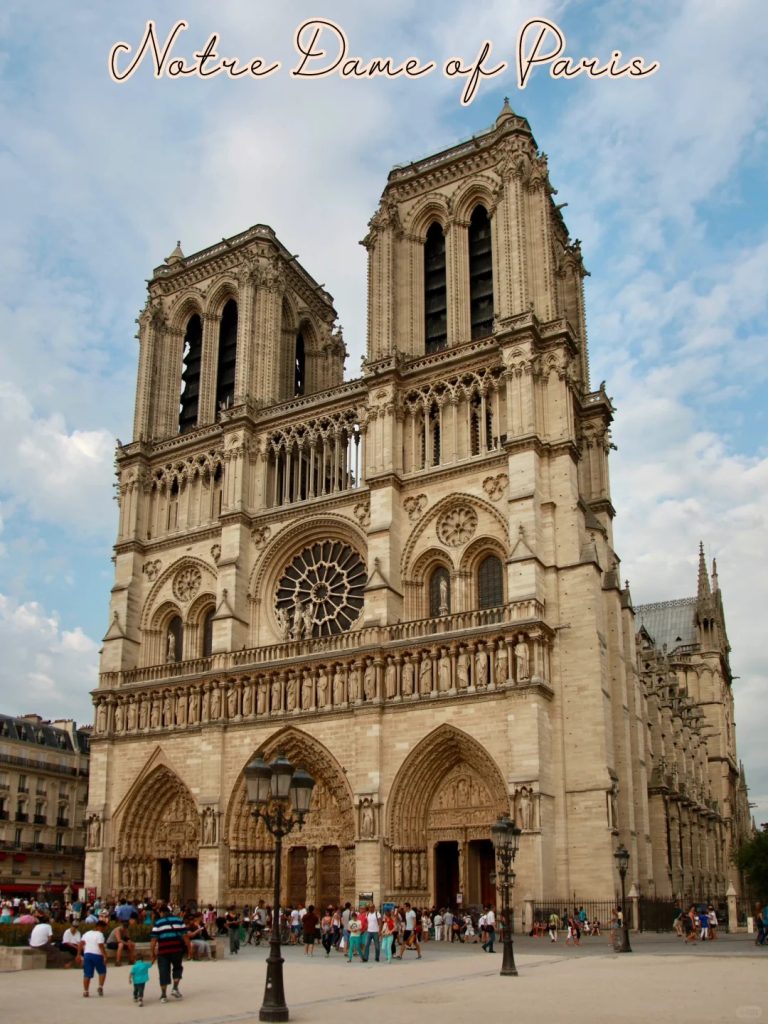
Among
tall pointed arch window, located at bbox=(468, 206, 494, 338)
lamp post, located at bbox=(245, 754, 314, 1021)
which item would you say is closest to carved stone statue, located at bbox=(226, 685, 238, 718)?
tall pointed arch window, located at bbox=(468, 206, 494, 338)

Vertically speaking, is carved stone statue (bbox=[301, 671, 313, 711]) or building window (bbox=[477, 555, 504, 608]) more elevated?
building window (bbox=[477, 555, 504, 608])

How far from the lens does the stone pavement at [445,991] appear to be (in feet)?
36.7

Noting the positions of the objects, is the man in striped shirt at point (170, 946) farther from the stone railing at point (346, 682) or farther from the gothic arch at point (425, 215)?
the gothic arch at point (425, 215)

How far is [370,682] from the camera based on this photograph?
98.1ft

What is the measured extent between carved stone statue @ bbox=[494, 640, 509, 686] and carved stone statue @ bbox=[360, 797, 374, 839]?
4977 mm

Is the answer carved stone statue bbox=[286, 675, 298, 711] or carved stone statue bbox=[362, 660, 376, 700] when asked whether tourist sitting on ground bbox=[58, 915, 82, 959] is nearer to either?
carved stone statue bbox=[362, 660, 376, 700]

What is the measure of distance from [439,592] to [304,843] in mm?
8657

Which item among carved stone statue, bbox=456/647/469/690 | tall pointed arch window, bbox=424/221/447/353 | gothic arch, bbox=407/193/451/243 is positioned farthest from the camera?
gothic arch, bbox=407/193/451/243

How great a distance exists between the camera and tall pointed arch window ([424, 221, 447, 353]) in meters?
36.0

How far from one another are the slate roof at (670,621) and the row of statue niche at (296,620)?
32.2m

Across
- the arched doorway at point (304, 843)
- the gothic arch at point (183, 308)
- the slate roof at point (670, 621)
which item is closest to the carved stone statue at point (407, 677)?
the arched doorway at point (304, 843)

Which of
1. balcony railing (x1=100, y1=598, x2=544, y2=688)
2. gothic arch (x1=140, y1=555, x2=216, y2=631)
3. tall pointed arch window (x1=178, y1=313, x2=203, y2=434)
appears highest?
tall pointed arch window (x1=178, y1=313, x2=203, y2=434)

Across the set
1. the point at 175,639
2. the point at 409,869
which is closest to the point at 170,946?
the point at 409,869

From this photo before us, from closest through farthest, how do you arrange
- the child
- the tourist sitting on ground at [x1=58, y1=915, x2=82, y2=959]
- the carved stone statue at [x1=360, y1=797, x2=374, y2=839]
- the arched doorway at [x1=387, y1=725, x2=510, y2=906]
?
the child, the tourist sitting on ground at [x1=58, y1=915, x2=82, y2=959], the arched doorway at [x1=387, y1=725, x2=510, y2=906], the carved stone statue at [x1=360, y1=797, x2=374, y2=839]
